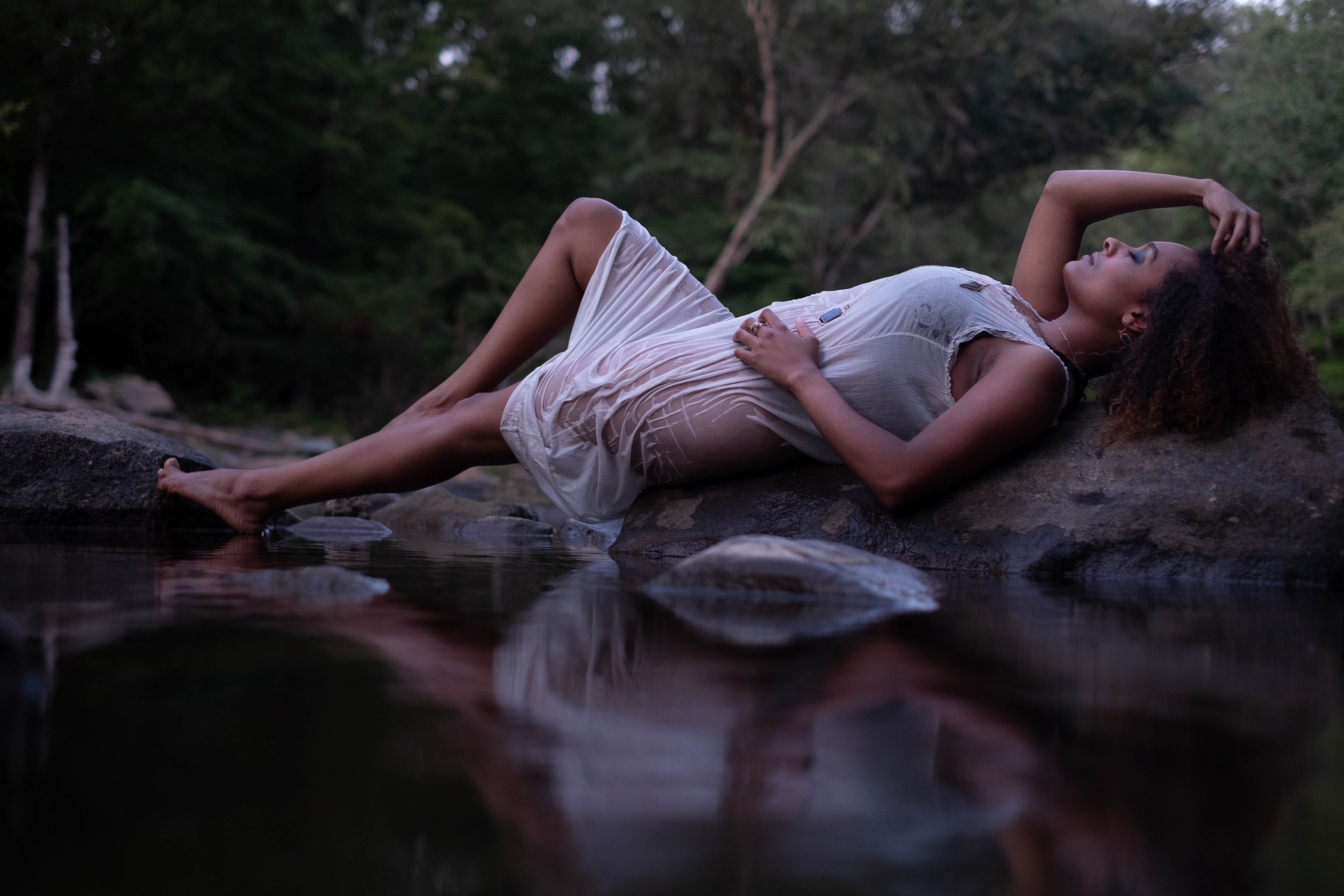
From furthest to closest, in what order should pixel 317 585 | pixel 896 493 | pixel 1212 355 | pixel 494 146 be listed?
pixel 494 146 < pixel 1212 355 < pixel 896 493 < pixel 317 585

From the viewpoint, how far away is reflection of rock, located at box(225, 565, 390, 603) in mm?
1759

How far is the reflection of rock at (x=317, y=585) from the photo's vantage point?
176 centimetres

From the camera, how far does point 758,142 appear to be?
16219mm

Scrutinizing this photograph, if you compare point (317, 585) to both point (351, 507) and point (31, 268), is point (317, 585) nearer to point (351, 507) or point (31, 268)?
point (351, 507)

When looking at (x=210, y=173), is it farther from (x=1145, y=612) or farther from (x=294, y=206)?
(x=1145, y=612)

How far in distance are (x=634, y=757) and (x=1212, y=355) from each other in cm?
242

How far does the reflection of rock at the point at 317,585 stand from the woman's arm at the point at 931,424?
3.96ft

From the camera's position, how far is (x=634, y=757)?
34.4 inches

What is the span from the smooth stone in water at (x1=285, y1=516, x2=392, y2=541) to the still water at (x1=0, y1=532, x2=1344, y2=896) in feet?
5.76

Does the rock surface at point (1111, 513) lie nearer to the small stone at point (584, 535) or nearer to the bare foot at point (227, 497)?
the small stone at point (584, 535)

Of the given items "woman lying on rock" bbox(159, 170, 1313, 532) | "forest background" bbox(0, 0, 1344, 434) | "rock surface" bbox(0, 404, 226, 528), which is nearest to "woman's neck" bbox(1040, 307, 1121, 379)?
"woman lying on rock" bbox(159, 170, 1313, 532)

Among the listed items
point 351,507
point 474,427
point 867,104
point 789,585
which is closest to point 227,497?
point 474,427

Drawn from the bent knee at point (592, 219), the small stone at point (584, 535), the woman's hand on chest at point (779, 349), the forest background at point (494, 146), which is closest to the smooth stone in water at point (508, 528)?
the small stone at point (584, 535)

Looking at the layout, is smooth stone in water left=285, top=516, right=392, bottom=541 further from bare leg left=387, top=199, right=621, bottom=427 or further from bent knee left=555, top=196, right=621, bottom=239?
bent knee left=555, top=196, right=621, bottom=239
